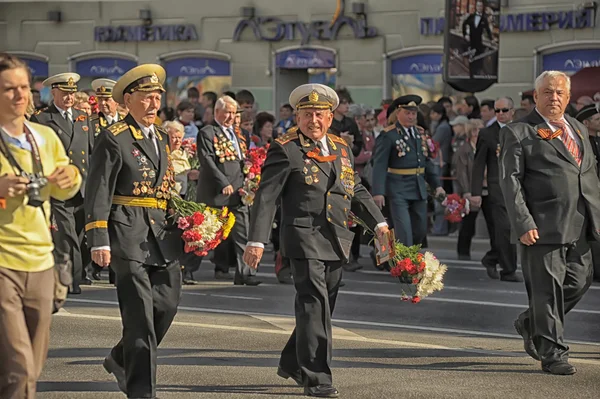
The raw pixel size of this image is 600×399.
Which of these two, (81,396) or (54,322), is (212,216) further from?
(54,322)

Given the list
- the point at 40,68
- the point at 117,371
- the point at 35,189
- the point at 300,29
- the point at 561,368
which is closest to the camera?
the point at 35,189

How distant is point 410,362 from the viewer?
33.6ft

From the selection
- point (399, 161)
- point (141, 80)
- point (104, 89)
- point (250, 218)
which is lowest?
point (399, 161)

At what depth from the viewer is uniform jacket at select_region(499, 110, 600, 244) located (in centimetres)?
985

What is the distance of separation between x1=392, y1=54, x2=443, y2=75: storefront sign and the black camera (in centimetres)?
2061

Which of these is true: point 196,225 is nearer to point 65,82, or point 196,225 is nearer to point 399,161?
point 65,82

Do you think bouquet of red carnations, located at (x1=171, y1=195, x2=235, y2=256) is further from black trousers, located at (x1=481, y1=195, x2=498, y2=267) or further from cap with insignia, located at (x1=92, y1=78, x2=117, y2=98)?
black trousers, located at (x1=481, y1=195, x2=498, y2=267)

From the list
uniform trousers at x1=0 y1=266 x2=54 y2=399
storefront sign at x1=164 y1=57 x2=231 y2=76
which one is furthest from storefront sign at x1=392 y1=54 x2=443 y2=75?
uniform trousers at x1=0 y1=266 x2=54 y2=399

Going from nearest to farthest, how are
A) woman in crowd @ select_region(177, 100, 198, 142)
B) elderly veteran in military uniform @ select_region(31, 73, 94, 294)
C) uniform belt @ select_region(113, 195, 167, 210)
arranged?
uniform belt @ select_region(113, 195, 167, 210)
elderly veteran in military uniform @ select_region(31, 73, 94, 294)
woman in crowd @ select_region(177, 100, 198, 142)

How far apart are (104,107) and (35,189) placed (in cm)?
825

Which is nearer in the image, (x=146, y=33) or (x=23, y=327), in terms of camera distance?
(x=23, y=327)

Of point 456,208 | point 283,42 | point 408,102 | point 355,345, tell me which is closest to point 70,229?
point 355,345

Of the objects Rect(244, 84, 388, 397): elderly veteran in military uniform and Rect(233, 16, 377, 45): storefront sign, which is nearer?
Rect(244, 84, 388, 397): elderly veteran in military uniform

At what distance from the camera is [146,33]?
30953 mm
